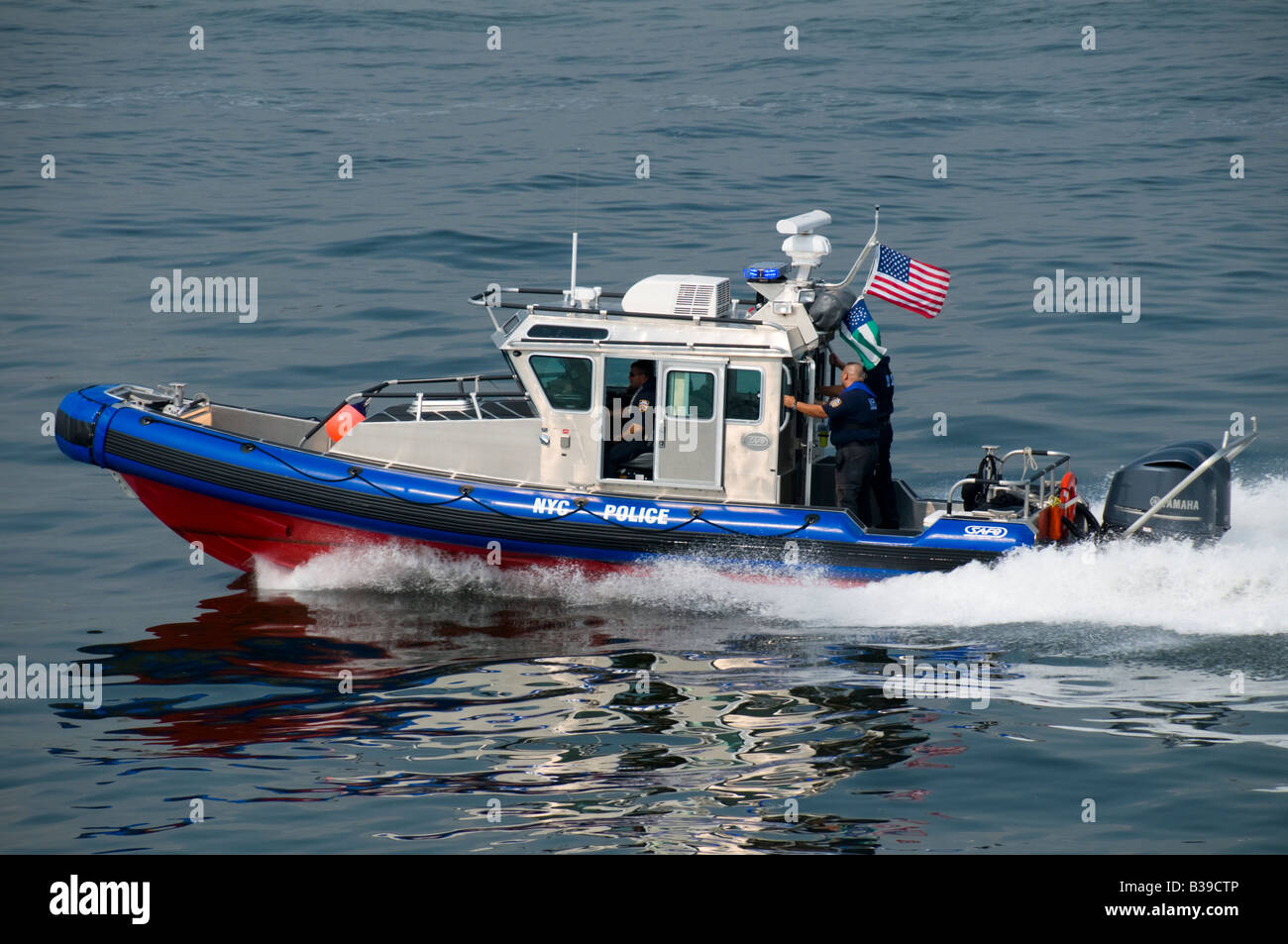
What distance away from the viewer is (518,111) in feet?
108

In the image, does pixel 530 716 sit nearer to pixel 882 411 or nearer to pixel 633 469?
pixel 633 469

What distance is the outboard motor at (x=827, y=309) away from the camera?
11289 mm

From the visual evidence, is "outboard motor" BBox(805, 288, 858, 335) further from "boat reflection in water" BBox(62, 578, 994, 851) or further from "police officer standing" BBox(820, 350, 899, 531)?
"boat reflection in water" BBox(62, 578, 994, 851)

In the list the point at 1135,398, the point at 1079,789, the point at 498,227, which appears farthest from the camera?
the point at 498,227

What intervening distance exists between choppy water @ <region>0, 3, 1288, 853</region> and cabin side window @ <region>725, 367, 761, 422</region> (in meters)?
1.28

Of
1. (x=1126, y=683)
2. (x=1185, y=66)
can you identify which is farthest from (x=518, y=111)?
(x=1126, y=683)

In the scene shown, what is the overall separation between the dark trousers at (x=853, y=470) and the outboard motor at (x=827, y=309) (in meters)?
0.95

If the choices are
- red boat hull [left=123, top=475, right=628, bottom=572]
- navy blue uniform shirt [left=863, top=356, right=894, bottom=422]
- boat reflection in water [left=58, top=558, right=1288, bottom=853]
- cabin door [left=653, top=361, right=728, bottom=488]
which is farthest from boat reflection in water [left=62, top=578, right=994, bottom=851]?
navy blue uniform shirt [left=863, top=356, right=894, bottom=422]

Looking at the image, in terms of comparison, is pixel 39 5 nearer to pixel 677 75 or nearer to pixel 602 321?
pixel 677 75

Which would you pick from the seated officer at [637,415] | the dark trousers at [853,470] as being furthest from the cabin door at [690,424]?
the dark trousers at [853,470]

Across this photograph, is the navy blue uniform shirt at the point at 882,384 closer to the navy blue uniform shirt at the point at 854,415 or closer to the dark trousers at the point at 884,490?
the dark trousers at the point at 884,490

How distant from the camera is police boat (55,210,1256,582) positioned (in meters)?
11.1

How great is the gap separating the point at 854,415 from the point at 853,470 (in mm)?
461

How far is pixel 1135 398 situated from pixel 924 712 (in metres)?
8.67
